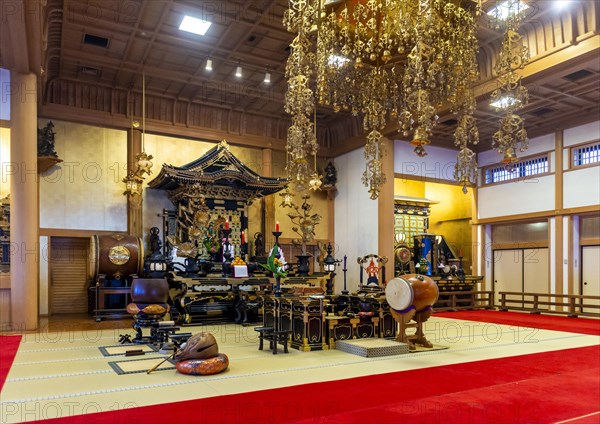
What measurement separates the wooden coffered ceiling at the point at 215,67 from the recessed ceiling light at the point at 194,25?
129 mm

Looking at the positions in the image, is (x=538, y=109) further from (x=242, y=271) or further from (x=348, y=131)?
(x=242, y=271)

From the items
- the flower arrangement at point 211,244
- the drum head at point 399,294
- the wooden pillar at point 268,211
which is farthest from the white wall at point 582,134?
the flower arrangement at point 211,244

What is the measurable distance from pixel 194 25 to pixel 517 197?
950 centimetres

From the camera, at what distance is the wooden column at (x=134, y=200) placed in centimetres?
1107

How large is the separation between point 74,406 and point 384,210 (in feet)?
30.8

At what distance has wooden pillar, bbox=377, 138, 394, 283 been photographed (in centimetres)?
1202

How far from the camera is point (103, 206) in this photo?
11.0 metres

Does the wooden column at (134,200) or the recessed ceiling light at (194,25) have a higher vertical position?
the recessed ceiling light at (194,25)

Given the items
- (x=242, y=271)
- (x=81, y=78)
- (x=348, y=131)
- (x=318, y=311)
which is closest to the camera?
(x=318, y=311)

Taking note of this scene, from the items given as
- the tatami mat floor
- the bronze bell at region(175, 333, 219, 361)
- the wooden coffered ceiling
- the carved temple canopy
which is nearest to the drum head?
the tatami mat floor

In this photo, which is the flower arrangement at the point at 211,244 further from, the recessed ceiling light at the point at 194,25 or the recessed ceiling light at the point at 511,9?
the recessed ceiling light at the point at 511,9

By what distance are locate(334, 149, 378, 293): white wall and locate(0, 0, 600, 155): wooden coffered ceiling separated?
2.02 feet

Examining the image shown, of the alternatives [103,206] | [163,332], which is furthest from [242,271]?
A: [103,206]

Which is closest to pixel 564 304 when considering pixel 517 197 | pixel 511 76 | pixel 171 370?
pixel 517 197
